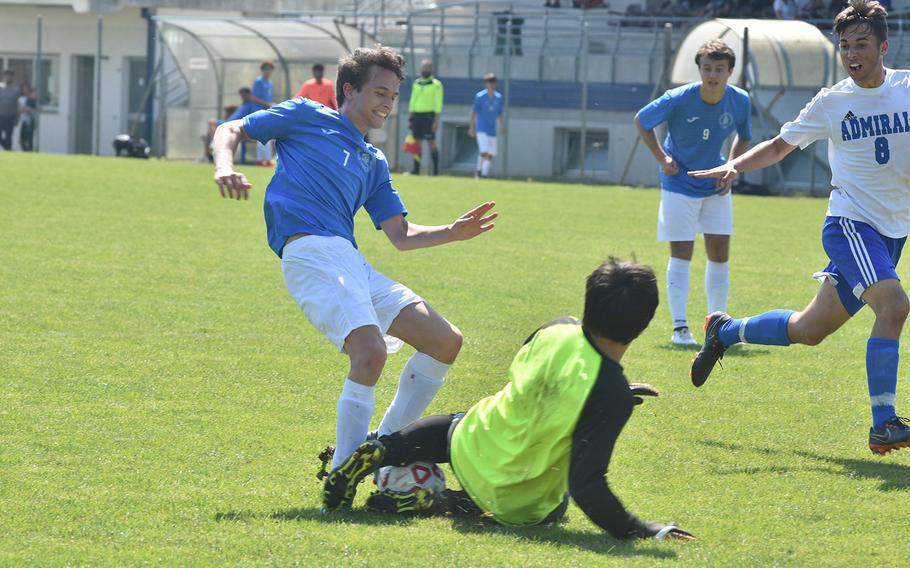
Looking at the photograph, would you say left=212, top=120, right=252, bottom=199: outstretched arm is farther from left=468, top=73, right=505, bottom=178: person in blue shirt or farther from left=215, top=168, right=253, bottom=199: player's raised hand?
left=468, top=73, right=505, bottom=178: person in blue shirt

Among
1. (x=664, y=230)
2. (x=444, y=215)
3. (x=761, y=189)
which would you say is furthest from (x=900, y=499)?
(x=761, y=189)

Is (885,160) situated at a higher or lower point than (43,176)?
higher

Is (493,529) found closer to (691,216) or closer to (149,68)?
(691,216)

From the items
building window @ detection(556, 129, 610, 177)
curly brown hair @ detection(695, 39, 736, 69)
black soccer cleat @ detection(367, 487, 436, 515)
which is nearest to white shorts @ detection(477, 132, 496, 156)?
building window @ detection(556, 129, 610, 177)

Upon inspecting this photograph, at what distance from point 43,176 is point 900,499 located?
17.5m

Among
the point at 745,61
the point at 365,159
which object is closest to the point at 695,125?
the point at 365,159

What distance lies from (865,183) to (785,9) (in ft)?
82.2

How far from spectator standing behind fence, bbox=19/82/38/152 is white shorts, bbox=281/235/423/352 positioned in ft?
96.8

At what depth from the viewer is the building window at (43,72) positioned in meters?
38.7

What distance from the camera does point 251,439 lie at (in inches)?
246

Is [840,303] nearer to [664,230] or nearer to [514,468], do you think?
[514,468]

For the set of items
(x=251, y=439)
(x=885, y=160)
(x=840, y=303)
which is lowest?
(x=251, y=439)

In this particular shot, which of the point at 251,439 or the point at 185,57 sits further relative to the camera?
the point at 185,57

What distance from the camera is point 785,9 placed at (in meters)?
30.4
